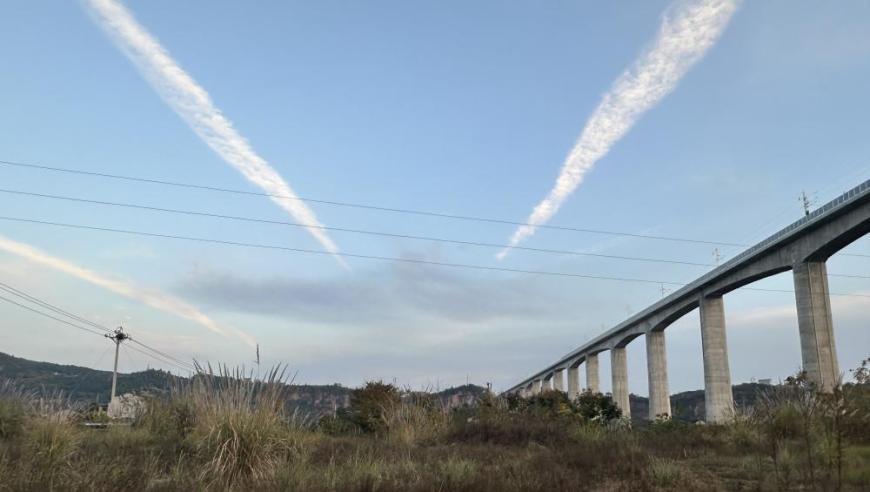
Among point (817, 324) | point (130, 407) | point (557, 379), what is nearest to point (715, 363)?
point (817, 324)

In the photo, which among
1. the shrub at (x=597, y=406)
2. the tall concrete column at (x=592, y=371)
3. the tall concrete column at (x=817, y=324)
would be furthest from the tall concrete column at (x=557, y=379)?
the shrub at (x=597, y=406)

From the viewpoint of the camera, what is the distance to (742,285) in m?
47.8

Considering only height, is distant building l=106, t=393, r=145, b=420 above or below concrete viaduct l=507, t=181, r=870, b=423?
below

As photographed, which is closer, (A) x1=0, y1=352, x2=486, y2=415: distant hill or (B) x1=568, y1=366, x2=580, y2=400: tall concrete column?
(A) x1=0, y1=352, x2=486, y2=415: distant hill

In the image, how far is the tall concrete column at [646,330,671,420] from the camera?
60.2 metres

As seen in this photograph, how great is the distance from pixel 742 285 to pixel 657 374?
1663 cm

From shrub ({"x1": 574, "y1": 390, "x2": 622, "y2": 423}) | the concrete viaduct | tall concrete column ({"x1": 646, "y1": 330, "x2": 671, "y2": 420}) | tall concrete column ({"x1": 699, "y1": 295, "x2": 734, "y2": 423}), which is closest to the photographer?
shrub ({"x1": 574, "y1": 390, "x2": 622, "y2": 423})

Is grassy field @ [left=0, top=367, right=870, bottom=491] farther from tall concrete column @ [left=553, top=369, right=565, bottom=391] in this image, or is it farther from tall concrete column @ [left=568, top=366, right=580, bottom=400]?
tall concrete column @ [left=553, top=369, right=565, bottom=391]

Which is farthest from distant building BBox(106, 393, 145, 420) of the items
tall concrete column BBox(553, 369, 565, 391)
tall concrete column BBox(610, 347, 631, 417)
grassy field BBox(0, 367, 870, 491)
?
tall concrete column BBox(553, 369, 565, 391)

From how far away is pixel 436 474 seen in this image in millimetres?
7430

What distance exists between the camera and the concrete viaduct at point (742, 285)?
3450 centimetres

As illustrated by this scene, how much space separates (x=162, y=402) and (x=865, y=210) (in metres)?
36.1

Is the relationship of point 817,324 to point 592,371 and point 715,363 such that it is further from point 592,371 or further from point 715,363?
point 592,371

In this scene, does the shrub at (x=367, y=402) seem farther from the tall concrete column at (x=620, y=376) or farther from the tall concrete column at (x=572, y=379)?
the tall concrete column at (x=572, y=379)
